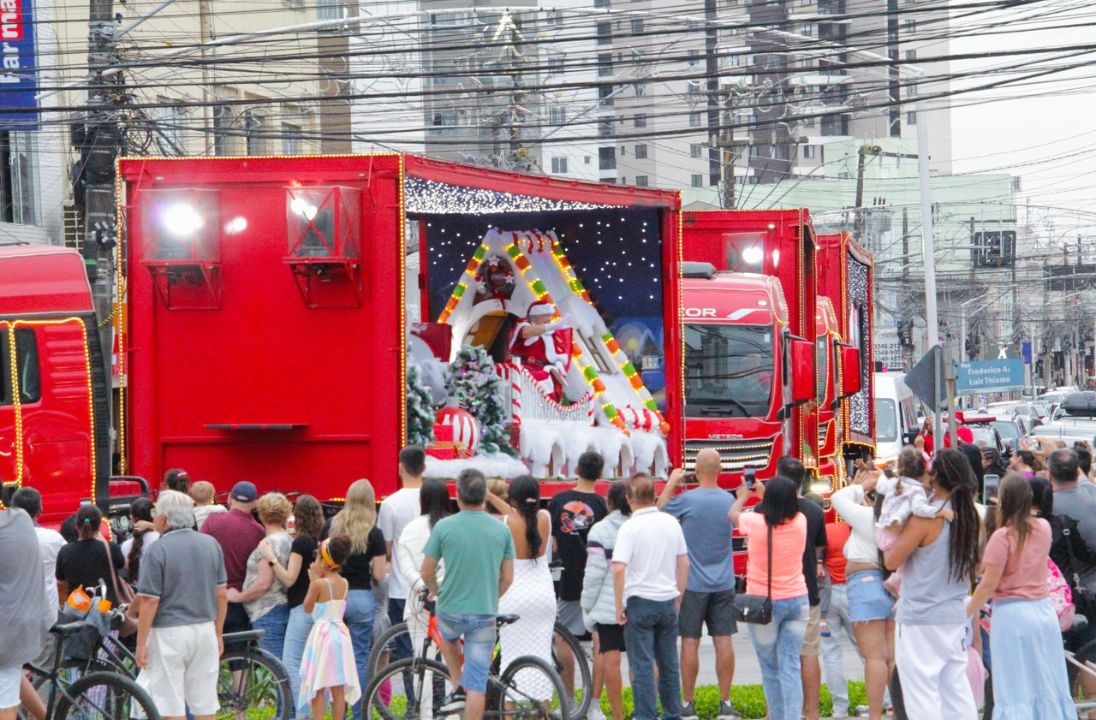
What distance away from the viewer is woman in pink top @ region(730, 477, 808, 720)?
10641mm

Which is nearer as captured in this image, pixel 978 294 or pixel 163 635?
pixel 163 635

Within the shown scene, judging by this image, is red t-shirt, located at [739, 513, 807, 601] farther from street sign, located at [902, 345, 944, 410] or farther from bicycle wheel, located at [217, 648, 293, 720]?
street sign, located at [902, 345, 944, 410]

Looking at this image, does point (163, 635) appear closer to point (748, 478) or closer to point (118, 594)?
point (118, 594)

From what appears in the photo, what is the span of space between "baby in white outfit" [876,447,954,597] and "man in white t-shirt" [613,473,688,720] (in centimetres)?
166

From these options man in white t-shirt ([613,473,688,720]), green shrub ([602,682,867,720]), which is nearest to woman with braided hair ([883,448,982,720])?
man in white t-shirt ([613,473,688,720])

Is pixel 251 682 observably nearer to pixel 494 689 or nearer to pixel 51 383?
pixel 494 689

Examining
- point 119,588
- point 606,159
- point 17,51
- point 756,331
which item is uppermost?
point 606,159

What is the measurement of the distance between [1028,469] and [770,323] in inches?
204

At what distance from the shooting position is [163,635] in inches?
376

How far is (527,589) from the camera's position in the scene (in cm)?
1041

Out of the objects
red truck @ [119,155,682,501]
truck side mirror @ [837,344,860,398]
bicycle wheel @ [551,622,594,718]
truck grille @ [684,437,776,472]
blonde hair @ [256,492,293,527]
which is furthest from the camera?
truck side mirror @ [837,344,860,398]

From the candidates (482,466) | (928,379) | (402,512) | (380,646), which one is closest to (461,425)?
(482,466)

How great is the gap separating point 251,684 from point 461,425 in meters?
4.35

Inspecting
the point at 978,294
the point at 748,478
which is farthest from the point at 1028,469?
the point at 978,294
